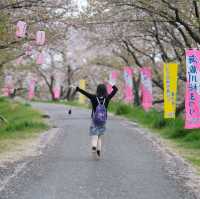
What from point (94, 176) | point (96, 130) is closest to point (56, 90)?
point (96, 130)

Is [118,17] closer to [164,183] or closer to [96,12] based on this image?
[96,12]

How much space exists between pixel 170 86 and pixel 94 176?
9.73 m

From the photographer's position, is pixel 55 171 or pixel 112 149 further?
pixel 112 149

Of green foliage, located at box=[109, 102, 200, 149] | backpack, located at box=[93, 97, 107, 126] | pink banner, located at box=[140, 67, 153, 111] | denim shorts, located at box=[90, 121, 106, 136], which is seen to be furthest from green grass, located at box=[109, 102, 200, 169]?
backpack, located at box=[93, 97, 107, 126]

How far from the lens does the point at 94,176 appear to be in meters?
10.6

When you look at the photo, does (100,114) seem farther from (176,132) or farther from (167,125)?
(167,125)

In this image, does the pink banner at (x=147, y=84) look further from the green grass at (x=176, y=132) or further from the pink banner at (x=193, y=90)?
the pink banner at (x=193, y=90)

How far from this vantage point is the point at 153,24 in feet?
80.2

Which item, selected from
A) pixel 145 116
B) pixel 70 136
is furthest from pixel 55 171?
pixel 145 116

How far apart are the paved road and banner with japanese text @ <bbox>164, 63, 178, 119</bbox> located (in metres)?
3.72

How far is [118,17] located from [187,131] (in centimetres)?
535

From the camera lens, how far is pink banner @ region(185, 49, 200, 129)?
51.3 feet

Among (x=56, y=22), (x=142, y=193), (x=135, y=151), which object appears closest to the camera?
(x=142, y=193)

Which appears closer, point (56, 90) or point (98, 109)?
point (98, 109)
